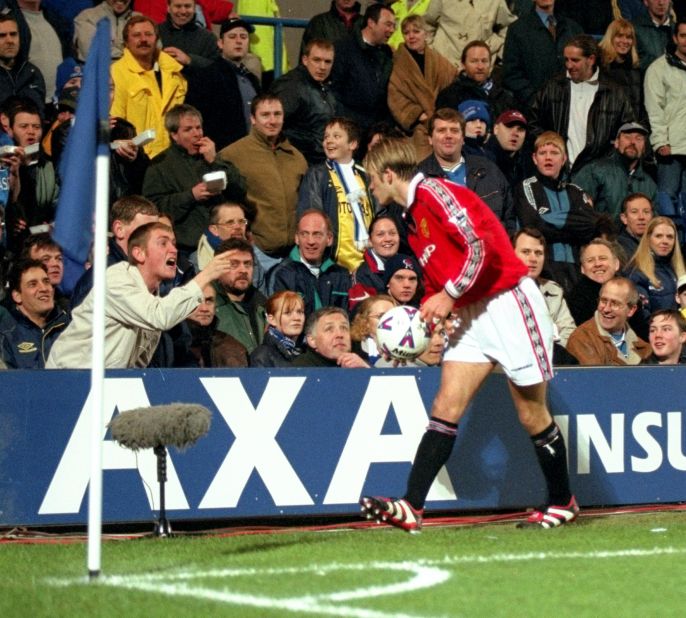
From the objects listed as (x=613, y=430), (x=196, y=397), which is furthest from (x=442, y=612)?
(x=613, y=430)

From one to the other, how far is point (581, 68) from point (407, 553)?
804 cm


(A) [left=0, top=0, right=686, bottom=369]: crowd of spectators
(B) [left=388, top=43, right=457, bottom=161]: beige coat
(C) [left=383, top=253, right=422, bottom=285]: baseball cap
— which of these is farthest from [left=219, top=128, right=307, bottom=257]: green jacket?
(B) [left=388, top=43, right=457, bottom=161]: beige coat

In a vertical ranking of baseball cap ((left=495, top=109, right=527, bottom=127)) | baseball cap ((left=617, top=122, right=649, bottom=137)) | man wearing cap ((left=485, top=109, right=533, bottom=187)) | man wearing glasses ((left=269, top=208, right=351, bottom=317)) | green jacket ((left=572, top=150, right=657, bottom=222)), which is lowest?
man wearing glasses ((left=269, top=208, right=351, bottom=317))

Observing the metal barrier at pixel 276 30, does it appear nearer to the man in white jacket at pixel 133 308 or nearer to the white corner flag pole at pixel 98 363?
the man in white jacket at pixel 133 308

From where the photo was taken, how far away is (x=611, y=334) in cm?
1122

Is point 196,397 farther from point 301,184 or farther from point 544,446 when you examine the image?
point 301,184

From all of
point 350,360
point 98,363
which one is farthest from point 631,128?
point 98,363

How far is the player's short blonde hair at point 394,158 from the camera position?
8.17m

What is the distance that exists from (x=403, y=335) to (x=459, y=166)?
4731 mm

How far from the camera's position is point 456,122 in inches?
500

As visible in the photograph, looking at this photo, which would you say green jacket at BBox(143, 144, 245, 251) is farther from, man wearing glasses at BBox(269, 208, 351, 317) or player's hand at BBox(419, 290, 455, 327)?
player's hand at BBox(419, 290, 455, 327)

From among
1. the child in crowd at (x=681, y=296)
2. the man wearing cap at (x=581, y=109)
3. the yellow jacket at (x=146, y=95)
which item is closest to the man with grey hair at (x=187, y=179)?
the yellow jacket at (x=146, y=95)

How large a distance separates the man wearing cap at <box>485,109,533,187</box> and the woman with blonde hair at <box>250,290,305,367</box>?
4.16 m

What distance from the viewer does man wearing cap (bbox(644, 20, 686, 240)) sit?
14.8 meters
